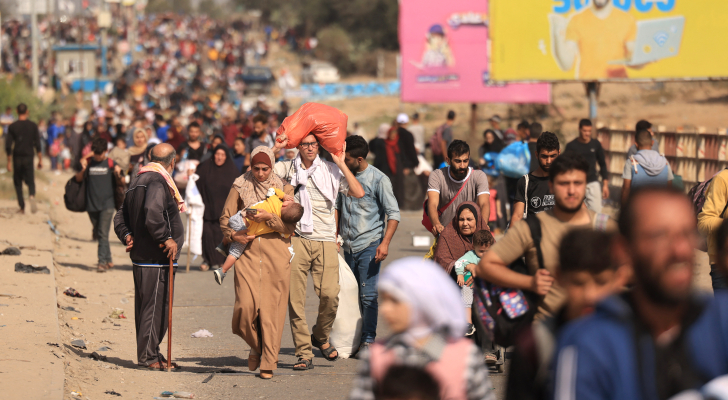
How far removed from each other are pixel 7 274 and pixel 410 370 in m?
8.57

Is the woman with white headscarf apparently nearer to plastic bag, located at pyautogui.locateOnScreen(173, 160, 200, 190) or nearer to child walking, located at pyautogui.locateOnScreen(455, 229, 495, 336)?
child walking, located at pyautogui.locateOnScreen(455, 229, 495, 336)

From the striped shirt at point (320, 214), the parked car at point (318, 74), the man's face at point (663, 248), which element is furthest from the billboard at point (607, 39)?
A: the parked car at point (318, 74)

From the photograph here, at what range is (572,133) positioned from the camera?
3186cm

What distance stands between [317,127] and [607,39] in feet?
48.2

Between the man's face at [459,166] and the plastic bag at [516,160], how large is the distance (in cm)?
539

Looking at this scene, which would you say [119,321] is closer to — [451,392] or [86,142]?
[451,392]

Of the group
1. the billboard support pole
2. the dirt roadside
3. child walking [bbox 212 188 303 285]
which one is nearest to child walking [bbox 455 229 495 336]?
child walking [bbox 212 188 303 285]

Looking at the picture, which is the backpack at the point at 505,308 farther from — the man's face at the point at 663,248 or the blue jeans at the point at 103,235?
the blue jeans at the point at 103,235

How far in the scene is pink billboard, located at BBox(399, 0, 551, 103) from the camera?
26.7 meters

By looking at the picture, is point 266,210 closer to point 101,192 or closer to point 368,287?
point 368,287

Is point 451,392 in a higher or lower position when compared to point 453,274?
higher

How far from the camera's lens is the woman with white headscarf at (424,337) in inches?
110

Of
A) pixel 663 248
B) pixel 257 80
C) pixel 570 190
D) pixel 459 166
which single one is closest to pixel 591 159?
pixel 459 166

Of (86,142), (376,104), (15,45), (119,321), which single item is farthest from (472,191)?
(15,45)
